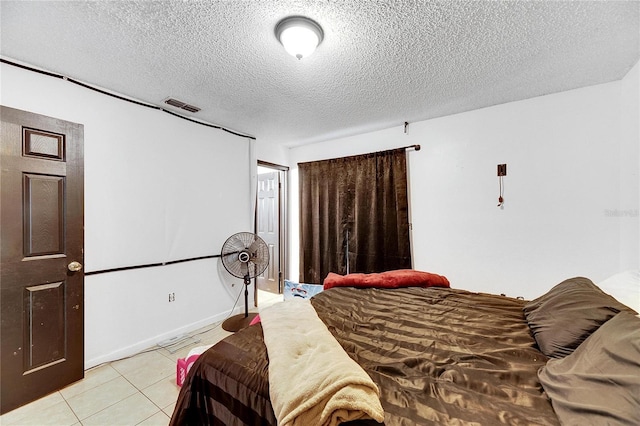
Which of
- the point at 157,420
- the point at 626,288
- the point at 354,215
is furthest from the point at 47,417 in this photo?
the point at 626,288

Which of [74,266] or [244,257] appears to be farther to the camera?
[244,257]

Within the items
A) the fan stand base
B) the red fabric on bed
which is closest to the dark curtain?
the red fabric on bed

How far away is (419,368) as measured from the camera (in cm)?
107

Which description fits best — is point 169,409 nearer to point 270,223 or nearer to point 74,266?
point 74,266

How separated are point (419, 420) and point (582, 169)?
269cm

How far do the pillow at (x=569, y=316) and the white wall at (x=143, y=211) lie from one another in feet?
9.91

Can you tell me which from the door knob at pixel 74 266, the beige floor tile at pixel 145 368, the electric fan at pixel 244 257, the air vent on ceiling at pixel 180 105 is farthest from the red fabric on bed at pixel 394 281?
the air vent on ceiling at pixel 180 105

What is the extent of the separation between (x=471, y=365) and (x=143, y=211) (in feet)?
9.22

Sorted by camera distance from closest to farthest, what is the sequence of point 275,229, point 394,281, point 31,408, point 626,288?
point 626,288 → point 31,408 → point 394,281 → point 275,229

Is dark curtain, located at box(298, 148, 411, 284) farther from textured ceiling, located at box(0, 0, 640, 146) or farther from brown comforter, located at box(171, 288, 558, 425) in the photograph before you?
brown comforter, located at box(171, 288, 558, 425)

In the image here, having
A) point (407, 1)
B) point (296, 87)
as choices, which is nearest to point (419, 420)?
point (407, 1)

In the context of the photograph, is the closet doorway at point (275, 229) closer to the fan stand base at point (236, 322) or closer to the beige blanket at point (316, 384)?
the fan stand base at point (236, 322)

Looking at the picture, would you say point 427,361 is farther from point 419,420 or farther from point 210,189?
point 210,189

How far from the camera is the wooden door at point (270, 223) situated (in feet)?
13.8
